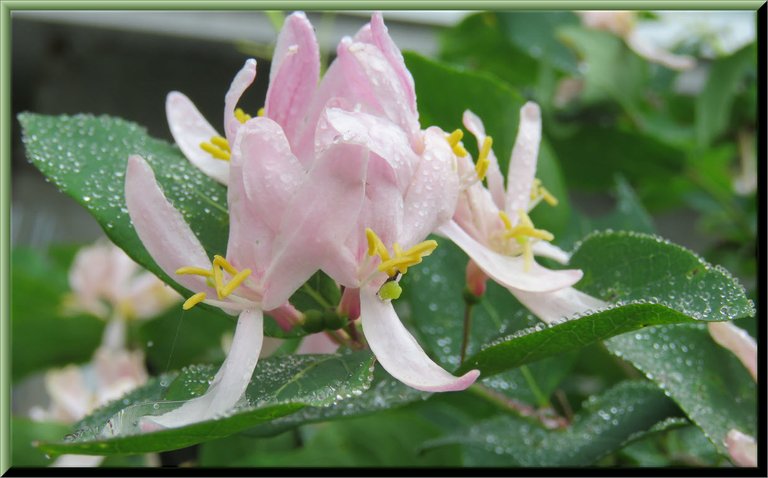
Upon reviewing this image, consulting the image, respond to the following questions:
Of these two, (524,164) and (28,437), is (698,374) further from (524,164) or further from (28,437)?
(28,437)

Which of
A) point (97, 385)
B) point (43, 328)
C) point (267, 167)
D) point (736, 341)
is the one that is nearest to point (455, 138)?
point (267, 167)

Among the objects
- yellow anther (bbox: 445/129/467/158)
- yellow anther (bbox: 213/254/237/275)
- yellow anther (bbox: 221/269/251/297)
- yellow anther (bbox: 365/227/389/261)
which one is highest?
yellow anther (bbox: 445/129/467/158)

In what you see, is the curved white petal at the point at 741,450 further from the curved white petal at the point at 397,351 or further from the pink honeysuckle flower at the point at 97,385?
the pink honeysuckle flower at the point at 97,385

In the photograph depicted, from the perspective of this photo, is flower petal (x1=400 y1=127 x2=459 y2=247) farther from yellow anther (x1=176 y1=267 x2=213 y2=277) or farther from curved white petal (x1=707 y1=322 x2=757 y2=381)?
curved white petal (x1=707 y1=322 x2=757 y2=381)

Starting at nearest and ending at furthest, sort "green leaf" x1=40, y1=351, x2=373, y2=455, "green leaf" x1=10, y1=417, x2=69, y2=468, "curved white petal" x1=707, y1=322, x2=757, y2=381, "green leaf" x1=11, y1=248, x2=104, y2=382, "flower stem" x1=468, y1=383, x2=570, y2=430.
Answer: "green leaf" x1=40, y1=351, x2=373, y2=455 < "curved white petal" x1=707, y1=322, x2=757, y2=381 < "flower stem" x1=468, y1=383, x2=570, y2=430 < "green leaf" x1=10, y1=417, x2=69, y2=468 < "green leaf" x1=11, y1=248, x2=104, y2=382

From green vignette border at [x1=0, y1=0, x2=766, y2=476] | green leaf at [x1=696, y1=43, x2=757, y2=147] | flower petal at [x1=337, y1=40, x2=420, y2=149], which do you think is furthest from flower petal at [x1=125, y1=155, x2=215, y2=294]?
green leaf at [x1=696, y1=43, x2=757, y2=147]

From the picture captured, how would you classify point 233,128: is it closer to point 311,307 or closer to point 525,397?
point 311,307
